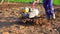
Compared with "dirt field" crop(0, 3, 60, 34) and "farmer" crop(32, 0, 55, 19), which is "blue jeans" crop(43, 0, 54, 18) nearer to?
"farmer" crop(32, 0, 55, 19)

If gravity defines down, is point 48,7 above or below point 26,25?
above

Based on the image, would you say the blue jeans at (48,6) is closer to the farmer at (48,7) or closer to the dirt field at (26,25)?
the farmer at (48,7)

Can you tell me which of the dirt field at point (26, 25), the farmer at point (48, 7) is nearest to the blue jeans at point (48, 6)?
the farmer at point (48, 7)

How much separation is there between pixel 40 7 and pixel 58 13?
155 centimetres

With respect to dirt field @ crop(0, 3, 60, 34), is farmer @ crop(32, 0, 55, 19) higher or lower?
higher

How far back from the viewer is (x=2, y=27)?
7.43 meters

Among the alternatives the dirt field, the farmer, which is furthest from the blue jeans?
the dirt field

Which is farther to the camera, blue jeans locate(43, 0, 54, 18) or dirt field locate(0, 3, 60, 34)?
blue jeans locate(43, 0, 54, 18)

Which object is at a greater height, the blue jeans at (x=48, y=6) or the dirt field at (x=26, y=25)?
the blue jeans at (x=48, y=6)

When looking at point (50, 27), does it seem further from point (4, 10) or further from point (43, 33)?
point (4, 10)

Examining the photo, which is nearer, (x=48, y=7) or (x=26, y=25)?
(x=26, y=25)

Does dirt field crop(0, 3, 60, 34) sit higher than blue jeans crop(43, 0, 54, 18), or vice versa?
blue jeans crop(43, 0, 54, 18)

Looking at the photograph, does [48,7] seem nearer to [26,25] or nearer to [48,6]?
[48,6]

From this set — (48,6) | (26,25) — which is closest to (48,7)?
(48,6)
